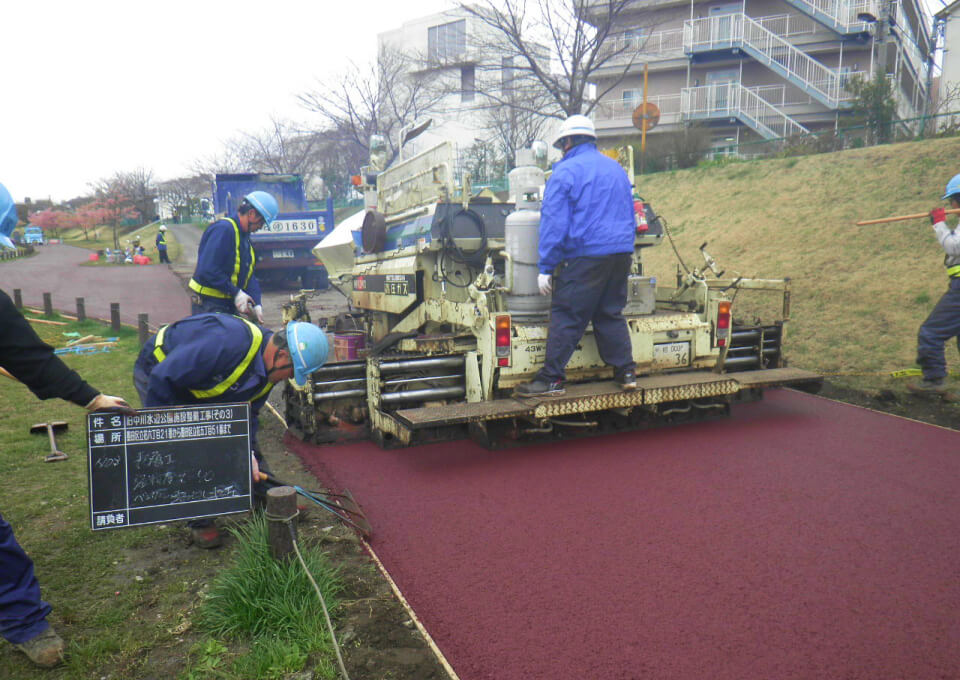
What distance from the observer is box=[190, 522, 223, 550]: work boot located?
3.13m

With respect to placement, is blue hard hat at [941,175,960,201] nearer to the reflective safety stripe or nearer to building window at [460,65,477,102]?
the reflective safety stripe

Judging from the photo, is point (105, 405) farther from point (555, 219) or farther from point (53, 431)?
point (53, 431)

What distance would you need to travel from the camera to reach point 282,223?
14.4 m

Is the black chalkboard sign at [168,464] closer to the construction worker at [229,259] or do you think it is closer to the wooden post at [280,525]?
the wooden post at [280,525]

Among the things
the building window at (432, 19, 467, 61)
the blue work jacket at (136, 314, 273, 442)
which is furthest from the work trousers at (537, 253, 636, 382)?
the building window at (432, 19, 467, 61)

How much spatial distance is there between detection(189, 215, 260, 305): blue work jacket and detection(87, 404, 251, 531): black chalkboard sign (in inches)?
88.4

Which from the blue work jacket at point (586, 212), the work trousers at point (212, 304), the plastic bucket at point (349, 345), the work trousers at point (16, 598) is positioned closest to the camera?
the work trousers at point (16, 598)

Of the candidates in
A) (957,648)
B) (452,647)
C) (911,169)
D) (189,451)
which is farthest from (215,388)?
(911,169)

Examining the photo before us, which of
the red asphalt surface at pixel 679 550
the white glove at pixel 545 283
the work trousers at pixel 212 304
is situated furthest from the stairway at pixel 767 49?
the work trousers at pixel 212 304

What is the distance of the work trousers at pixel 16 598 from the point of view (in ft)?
7.37

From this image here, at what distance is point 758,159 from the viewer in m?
14.6

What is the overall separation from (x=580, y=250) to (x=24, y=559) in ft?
11.3

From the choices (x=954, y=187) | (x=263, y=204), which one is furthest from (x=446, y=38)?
(x=263, y=204)

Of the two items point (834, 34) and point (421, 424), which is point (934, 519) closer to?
point (421, 424)
